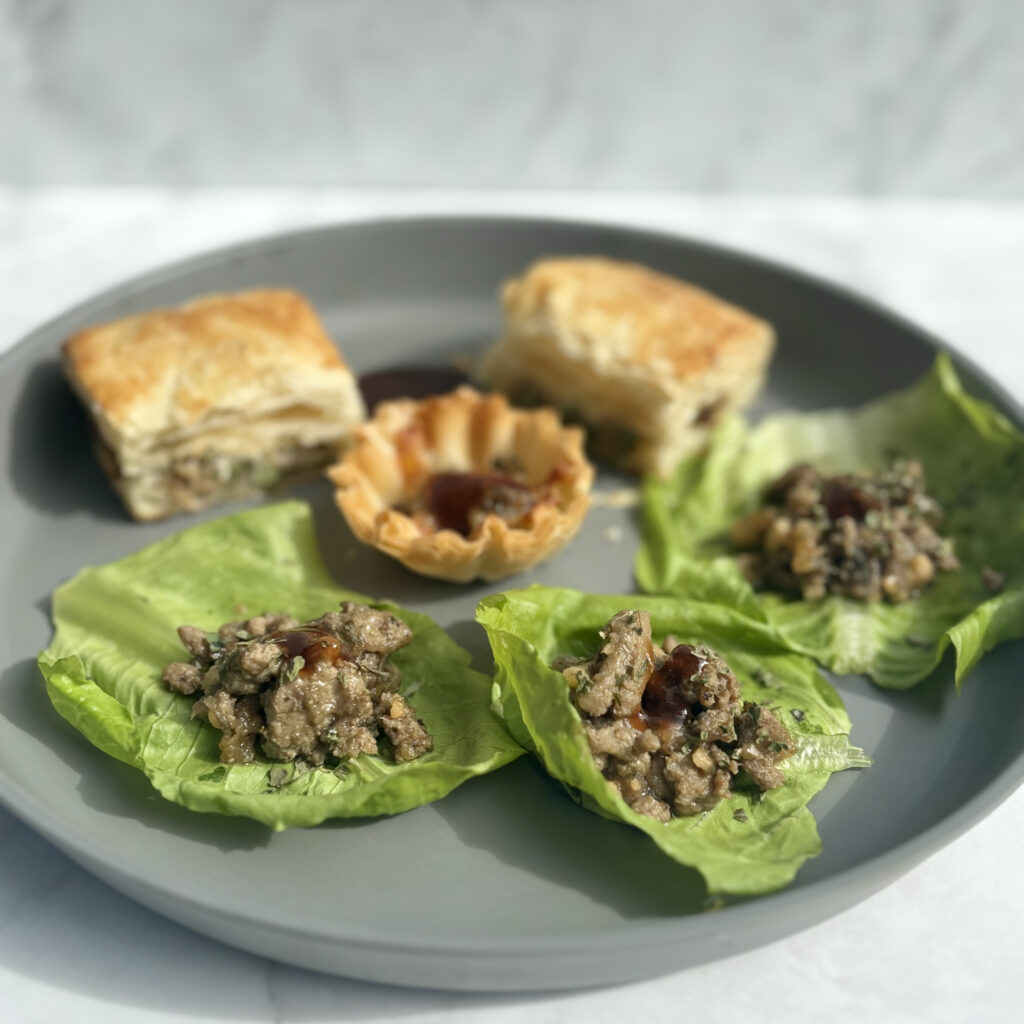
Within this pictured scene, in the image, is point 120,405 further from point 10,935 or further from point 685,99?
point 685,99

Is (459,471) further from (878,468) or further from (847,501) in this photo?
(878,468)

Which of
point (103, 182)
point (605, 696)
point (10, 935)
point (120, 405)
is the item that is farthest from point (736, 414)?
point (103, 182)

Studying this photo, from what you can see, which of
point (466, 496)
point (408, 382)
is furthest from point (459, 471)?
point (408, 382)

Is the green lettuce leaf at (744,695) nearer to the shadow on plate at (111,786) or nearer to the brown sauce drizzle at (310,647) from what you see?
the brown sauce drizzle at (310,647)

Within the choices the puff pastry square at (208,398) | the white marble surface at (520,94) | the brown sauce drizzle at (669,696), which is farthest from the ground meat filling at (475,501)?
the white marble surface at (520,94)

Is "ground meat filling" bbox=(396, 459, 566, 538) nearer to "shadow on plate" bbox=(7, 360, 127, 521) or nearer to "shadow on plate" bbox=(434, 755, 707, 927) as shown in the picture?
"shadow on plate" bbox=(434, 755, 707, 927)

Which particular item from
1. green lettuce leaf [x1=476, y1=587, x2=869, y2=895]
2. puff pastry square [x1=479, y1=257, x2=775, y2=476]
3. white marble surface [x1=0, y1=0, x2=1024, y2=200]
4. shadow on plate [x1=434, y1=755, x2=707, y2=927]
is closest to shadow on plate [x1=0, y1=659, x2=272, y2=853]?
shadow on plate [x1=434, y1=755, x2=707, y2=927]
